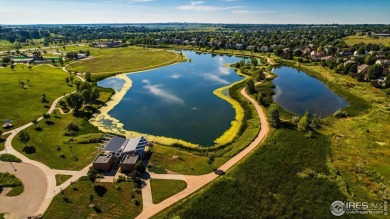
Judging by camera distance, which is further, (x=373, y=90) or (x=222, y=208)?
(x=373, y=90)

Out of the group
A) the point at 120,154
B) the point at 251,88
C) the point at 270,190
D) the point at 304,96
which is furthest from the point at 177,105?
the point at 270,190

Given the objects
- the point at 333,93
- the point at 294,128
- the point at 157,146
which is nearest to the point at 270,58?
the point at 333,93

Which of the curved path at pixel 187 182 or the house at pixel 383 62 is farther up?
the house at pixel 383 62

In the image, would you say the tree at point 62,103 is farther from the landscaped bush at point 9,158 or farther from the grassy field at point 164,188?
the grassy field at point 164,188

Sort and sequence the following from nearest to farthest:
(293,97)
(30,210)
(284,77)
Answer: (30,210)
(293,97)
(284,77)

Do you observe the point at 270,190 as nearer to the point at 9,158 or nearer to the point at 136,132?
the point at 136,132

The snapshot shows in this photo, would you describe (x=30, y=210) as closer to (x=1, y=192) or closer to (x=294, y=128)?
(x=1, y=192)

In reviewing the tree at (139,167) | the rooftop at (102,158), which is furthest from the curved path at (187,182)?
the rooftop at (102,158)
